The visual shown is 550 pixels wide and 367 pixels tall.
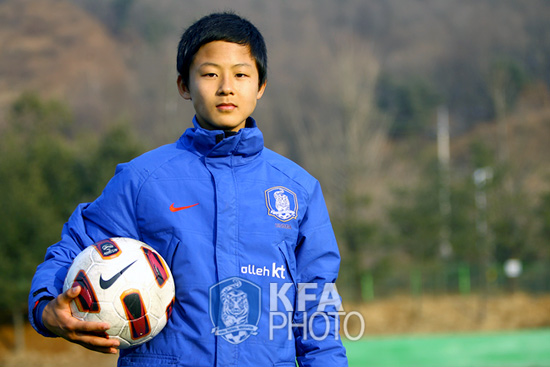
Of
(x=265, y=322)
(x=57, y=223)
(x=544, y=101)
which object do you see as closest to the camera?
(x=265, y=322)

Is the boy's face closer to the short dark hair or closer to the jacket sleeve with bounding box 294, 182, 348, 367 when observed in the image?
the short dark hair

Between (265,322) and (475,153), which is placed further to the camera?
(475,153)

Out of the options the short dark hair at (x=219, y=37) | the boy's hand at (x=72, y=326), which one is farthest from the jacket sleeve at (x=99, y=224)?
the short dark hair at (x=219, y=37)

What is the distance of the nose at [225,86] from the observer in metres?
2.24

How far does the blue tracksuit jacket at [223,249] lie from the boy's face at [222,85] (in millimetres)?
77

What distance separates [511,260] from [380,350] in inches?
452

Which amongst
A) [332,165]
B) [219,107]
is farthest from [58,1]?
[219,107]

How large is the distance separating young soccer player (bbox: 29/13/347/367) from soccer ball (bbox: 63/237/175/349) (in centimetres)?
4

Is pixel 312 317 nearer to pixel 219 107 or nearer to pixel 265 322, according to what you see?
pixel 265 322

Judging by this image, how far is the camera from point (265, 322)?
6.87 feet

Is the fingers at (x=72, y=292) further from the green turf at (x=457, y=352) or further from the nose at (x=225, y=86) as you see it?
the green turf at (x=457, y=352)

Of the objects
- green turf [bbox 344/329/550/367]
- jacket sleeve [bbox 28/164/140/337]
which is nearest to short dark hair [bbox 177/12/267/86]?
jacket sleeve [bbox 28/164/140/337]

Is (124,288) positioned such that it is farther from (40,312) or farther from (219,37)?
(219,37)

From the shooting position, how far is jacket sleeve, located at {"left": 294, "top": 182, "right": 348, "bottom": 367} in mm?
2180
